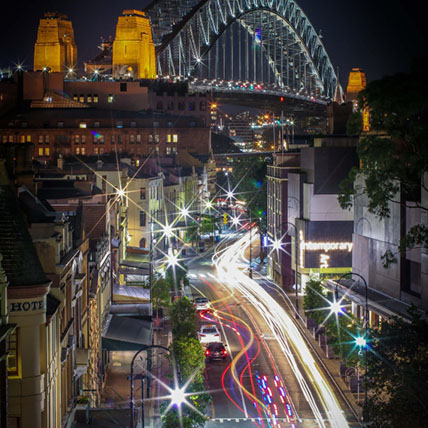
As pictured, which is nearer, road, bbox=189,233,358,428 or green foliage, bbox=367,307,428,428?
green foliage, bbox=367,307,428,428

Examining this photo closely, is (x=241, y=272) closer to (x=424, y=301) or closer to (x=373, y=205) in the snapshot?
(x=424, y=301)

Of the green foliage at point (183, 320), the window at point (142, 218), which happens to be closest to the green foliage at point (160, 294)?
the green foliage at point (183, 320)

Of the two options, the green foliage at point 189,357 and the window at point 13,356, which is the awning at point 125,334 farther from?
the window at point 13,356

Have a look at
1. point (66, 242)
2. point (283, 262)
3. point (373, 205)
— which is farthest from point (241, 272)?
point (66, 242)

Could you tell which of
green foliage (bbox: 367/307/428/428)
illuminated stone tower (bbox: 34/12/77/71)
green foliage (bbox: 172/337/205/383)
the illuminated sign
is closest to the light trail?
the illuminated sign

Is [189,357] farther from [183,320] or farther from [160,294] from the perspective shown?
[160,294]

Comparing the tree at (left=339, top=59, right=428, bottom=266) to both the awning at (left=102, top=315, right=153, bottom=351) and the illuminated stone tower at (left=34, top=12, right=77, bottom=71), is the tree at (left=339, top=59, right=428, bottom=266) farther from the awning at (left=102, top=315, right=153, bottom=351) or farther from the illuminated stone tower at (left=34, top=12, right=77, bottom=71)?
the illuminated stone tower at (left=34, top=12, right=77, bottom=71)
